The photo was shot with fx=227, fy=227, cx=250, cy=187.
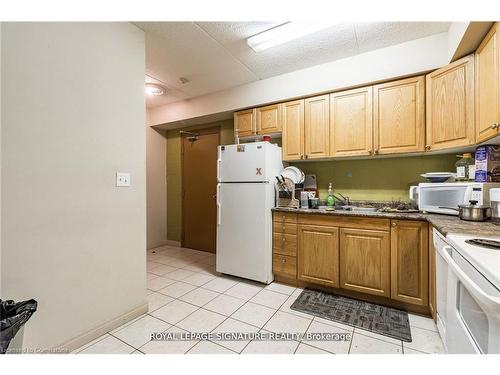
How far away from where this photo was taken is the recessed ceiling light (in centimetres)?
305

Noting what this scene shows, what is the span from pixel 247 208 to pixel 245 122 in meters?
1.18

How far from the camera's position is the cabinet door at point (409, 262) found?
6.12ft

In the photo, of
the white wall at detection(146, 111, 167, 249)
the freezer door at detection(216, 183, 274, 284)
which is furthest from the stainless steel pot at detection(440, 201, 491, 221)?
the white wall at detection(146, 111, 167, 249)

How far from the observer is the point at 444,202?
192cm

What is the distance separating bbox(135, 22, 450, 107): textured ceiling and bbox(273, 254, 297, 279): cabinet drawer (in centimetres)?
214

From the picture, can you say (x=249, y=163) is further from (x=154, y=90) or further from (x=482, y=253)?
(x=482, y=253)

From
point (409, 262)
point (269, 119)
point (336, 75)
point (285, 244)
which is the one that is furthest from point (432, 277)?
point (269, 119)

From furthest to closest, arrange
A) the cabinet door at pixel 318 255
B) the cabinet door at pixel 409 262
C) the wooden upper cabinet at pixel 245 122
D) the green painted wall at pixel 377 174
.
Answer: the wooden upper cabinet at pixel 245 122, the green painted wall at pixel 377 174, the cabinet door at pixel 318 255, the cabinet door at pixel 409 262

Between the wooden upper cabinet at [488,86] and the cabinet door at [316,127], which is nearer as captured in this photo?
the wooden upper cabinet at [488,86]

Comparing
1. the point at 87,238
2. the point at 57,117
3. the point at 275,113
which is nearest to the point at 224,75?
the point at 275,113

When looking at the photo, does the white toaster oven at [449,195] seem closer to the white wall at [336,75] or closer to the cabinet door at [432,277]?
the cabinet door at [432,277]

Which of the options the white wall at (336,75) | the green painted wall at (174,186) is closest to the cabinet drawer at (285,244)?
the white wall at (336,75)

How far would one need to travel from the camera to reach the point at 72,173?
150 centimetres

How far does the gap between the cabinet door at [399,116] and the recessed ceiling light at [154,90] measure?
2.66 m
